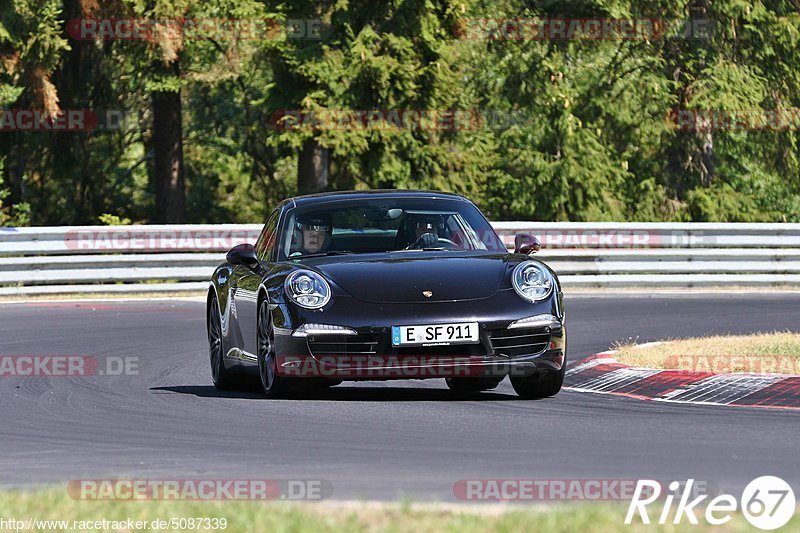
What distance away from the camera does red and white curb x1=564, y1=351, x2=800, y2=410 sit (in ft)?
33.1

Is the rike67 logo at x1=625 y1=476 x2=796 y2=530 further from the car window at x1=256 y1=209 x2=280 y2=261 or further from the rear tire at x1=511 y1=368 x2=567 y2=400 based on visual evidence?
the car window at x1=256 y1=209 x2=280 y2=261

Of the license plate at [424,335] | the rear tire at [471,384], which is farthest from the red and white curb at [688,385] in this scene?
the license plate at [424,335]

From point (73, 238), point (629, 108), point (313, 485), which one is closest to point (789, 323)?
point (73, 238)

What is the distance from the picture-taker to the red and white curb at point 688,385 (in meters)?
10.1

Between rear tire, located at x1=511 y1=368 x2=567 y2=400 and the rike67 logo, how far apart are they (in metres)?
3.53

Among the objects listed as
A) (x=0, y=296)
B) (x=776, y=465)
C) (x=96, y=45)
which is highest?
(x=96, y=45)

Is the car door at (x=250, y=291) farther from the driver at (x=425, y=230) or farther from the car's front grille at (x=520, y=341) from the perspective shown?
the car's front grille at (x=520, y=341)

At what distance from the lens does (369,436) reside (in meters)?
8.29

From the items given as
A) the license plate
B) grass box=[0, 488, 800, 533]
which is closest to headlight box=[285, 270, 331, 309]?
the license plate

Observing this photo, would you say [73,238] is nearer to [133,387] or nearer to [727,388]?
[133,387]

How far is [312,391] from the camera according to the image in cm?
1080

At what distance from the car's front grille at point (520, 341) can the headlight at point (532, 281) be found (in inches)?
8.4

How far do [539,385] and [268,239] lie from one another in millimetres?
2452

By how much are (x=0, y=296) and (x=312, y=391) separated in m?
11.8
